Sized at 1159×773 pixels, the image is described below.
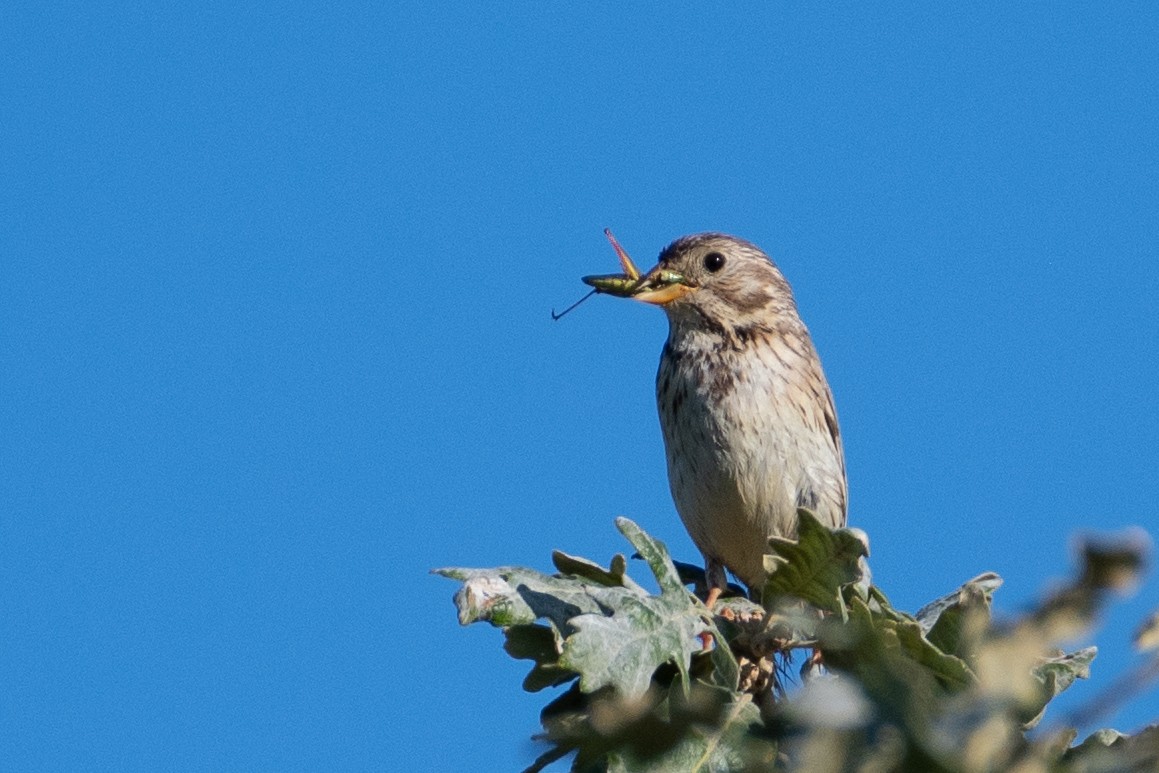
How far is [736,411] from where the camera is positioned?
Answer: 287 inches

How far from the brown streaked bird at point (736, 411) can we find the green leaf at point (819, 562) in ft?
10.3

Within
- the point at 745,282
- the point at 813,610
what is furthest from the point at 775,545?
the point at 745,282

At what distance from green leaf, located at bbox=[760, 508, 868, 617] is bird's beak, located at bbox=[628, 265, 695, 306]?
12.6 feet

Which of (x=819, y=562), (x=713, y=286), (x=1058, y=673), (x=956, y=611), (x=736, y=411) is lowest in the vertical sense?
(x=1058, y=673)

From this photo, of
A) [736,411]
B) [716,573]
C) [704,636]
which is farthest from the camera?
[716,573]

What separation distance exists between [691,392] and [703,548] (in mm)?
778

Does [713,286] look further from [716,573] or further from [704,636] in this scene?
[704,636]

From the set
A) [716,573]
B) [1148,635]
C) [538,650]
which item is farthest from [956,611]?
[716,573]

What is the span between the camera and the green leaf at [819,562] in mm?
3982

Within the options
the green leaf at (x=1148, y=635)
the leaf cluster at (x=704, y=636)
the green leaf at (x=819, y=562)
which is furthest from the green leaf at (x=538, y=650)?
the green leaf at (x=1148, y=635)

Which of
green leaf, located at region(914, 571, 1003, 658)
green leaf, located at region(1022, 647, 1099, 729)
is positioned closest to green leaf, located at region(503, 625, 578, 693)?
green leaf, located at region(914, 571, 1003, 658)

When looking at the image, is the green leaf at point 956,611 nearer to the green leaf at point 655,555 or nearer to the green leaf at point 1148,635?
the green leaf at point 655,555

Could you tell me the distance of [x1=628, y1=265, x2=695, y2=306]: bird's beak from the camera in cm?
778

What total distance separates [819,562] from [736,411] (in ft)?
10.8
